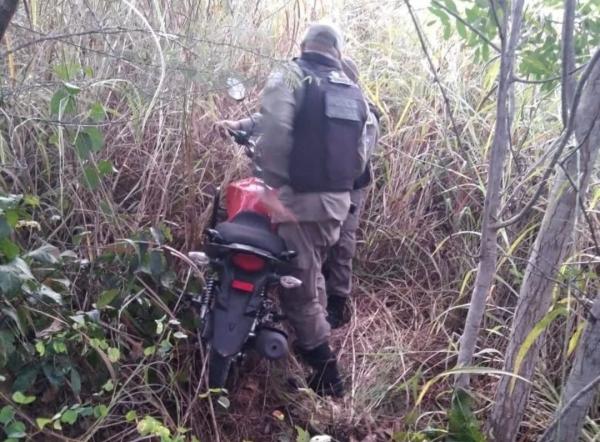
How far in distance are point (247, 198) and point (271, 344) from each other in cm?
68

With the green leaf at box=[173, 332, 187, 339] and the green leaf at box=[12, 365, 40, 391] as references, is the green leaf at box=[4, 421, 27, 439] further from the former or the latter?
the green leaf at box=[173, 332, 187, 339]

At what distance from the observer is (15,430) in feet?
7.48

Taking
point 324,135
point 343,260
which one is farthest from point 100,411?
point 343,260

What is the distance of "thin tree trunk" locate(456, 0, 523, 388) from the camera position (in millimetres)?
2152

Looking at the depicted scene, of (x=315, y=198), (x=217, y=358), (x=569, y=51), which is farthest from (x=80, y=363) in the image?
(x=569, y=51)

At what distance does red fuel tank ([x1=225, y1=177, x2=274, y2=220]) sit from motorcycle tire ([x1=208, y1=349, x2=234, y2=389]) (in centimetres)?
67

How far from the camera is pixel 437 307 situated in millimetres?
3703

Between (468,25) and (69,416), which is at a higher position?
(468,25)

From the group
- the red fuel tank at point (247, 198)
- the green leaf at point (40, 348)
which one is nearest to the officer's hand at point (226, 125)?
the red fuel tank at point (247, 198)

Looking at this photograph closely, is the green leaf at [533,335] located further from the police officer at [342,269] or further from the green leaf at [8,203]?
the green leaf at [8,203]

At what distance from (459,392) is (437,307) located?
106 cm

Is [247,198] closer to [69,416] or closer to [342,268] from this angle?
[342,268]

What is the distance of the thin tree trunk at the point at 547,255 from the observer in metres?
2.29

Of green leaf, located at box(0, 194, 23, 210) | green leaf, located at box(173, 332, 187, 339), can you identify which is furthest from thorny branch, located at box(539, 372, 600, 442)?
green leaf, located at box(0, 194, 23, 210)
